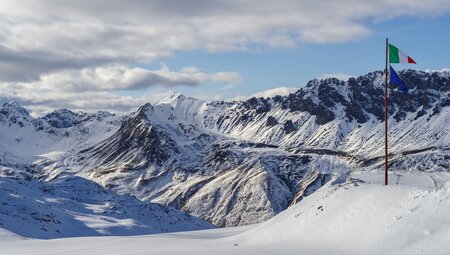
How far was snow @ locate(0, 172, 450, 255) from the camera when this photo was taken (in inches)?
1064

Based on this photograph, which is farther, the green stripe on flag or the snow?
the green stripe on flag

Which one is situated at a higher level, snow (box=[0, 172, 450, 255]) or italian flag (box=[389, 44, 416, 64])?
italian flag (box=[389, 44, 416, 64])

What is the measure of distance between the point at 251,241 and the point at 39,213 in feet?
368

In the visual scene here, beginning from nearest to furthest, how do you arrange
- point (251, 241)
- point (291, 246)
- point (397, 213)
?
point (397, 213)
point (291, 246)
point (251, 241)

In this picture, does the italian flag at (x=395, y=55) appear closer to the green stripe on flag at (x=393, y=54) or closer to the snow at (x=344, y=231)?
the green stripe on flag at (x=393, y=54)

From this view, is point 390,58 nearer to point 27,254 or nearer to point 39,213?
point 27,254

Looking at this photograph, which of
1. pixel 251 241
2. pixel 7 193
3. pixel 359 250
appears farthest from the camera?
pixel 7 193

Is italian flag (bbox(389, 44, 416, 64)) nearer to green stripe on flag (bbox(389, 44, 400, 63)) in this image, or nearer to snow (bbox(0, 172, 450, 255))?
green stripe on flag (bbox(389, 44, 400, 63))

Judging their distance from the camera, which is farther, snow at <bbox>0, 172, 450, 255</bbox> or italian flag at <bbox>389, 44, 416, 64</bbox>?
italian flag at <bbox>389, 44, 416, 64</bbox>

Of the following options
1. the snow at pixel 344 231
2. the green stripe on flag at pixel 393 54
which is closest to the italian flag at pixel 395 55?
the green stripe on flag at pixel 393 54

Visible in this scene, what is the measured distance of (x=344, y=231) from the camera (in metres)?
31.5

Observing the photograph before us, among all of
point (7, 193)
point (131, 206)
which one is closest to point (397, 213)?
point (7, 193)

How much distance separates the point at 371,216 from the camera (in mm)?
31344

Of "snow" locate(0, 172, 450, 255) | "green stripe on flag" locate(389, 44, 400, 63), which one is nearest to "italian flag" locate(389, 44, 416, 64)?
"green stripe on flag" locate(389, 44, 400, 63)
